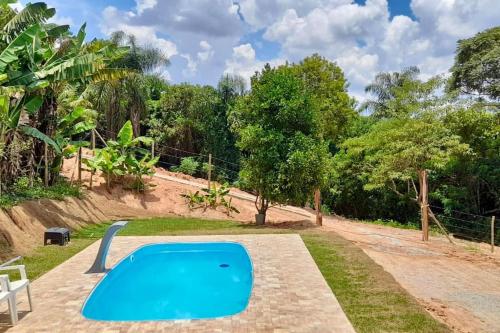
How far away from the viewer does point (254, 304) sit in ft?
23.9

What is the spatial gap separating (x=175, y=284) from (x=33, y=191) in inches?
301

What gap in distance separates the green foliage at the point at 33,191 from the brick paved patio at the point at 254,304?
3565mm

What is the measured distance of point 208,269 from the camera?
1136 centimetres

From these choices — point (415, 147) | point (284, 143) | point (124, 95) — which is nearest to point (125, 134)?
point (124, 95)

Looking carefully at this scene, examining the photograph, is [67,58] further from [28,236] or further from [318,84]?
[318,84]

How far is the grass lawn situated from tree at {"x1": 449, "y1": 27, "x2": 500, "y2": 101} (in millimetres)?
14434

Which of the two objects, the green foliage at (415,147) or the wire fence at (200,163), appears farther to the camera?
the wire fence at (200,163)

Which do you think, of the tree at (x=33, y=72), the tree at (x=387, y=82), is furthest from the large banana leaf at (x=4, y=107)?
the tree at (x=387, y=82)

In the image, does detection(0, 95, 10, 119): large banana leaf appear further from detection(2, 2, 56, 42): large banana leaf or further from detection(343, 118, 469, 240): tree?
detection(343, 118, 469, 240): tree

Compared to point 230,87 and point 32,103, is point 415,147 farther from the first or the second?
point 230,87

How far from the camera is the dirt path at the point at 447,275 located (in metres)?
7.21

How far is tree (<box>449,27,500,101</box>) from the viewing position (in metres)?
22.9

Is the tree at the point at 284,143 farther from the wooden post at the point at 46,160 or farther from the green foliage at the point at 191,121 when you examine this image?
the green foliage at the point at 191,121

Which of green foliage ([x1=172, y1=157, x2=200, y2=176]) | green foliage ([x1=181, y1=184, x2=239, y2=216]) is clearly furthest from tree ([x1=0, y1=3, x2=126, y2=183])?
green foliage ([x1=172, y1=157, x2=200, y2=176])
